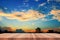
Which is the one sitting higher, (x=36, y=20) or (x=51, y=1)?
(x=51, y=1)

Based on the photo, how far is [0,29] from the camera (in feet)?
6.75

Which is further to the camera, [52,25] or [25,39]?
[52,25]

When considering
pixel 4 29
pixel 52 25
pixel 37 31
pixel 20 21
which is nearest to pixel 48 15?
pixel 52 25

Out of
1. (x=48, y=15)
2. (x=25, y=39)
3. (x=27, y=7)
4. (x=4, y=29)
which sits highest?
(x=27, y=7)

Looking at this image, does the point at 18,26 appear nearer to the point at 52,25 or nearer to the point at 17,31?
the point at 17,31

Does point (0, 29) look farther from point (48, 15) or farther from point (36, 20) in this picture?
point (48, 15)

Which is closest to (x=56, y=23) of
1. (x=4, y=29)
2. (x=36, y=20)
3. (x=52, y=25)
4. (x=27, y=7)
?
(x=52, y=25)

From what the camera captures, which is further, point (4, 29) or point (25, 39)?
point (4, 29)

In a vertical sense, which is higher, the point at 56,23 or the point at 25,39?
the point at 56,23

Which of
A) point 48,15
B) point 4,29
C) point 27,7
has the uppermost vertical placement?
point 27,7

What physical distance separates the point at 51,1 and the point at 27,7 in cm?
37

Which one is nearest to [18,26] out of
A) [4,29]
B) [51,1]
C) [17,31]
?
[17,31]

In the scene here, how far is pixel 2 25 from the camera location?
2.05 m

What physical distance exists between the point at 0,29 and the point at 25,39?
780 millimetres
